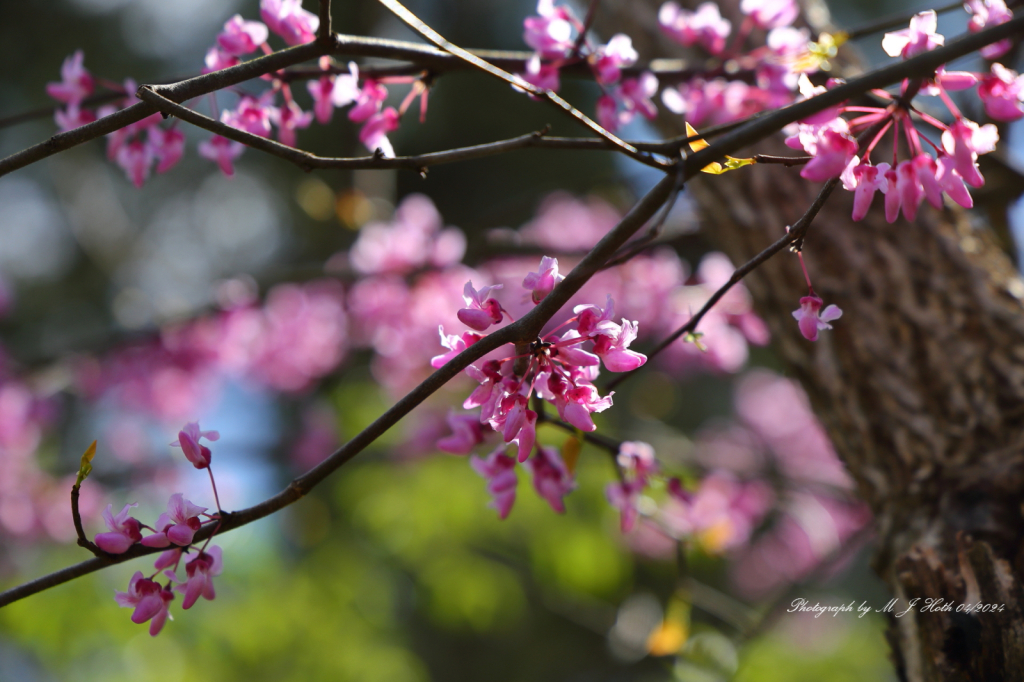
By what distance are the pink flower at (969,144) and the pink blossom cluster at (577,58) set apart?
0.66m

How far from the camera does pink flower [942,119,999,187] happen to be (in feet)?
2.66

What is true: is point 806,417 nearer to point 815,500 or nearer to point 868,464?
point 815,500

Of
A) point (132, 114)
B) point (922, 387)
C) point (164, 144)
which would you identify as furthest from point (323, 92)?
point (922, 387)

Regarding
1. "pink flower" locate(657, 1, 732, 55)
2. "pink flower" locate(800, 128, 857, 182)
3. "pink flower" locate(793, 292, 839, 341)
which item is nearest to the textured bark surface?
"pink flower" locate(657, 1, 732, 55)

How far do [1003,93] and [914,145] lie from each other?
18cm

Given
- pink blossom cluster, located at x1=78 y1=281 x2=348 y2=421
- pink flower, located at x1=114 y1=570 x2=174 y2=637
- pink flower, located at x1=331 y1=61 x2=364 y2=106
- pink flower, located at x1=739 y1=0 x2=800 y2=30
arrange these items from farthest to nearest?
1. pink blossom cluster, located at x1=78 y1=281 x2=348 y2=421
2. pink flower, located at x1=739 y1=0 x2=800 y2=30
3. pink flower, located at x1=331 y1=61 x2=364 y2=106
4. pink flower, located at x1=114 y1=570 x2=174 y2=637

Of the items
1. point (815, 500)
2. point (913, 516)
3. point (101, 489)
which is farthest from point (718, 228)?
point (101, 489)

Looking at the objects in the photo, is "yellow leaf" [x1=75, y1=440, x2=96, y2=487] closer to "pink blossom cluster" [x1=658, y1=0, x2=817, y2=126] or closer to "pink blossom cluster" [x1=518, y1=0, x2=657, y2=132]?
"pink blossom cluster" [x1=518, y1=0, x2=657, y2=132]

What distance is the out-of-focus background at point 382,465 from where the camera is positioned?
2617 millimetres

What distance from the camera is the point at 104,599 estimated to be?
3.71 m

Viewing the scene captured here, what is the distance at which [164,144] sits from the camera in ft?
4.39

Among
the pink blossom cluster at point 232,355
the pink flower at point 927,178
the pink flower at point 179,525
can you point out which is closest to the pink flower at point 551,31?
the pink flower at point 927,178

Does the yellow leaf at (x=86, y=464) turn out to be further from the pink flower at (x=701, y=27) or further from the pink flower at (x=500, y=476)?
the pink flower at (x=701, y=27)

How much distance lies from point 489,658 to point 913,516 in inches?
269
